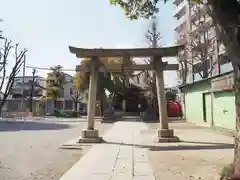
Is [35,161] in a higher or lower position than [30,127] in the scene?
lower

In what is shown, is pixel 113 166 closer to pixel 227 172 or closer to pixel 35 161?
pixel 35 161

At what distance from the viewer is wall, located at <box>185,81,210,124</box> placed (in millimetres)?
26438

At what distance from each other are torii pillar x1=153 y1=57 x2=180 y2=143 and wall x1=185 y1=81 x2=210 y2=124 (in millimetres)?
8547

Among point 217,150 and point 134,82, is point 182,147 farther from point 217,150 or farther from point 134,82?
point 134,82

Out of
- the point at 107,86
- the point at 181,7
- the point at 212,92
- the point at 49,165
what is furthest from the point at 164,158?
the point at 181,7

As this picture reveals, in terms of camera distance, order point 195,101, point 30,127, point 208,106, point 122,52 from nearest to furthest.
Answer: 1. point 122,52
2. point 208,106
3. point 30,127
4. point 195,101

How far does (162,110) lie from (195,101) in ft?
42.9

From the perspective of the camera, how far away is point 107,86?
46.0 metres

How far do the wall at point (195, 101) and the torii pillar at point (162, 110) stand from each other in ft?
28.0

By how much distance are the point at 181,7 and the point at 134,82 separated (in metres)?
23.1

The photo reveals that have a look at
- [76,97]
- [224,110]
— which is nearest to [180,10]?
[76,97]

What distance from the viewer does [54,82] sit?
61969 mm

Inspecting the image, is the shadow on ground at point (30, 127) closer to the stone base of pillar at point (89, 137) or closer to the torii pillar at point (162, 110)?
the stone base of pillar at point (89, 137)

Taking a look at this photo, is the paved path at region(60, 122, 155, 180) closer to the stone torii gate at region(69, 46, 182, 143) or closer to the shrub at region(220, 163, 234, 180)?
the shrub at region(220, 163, 234, 180)
